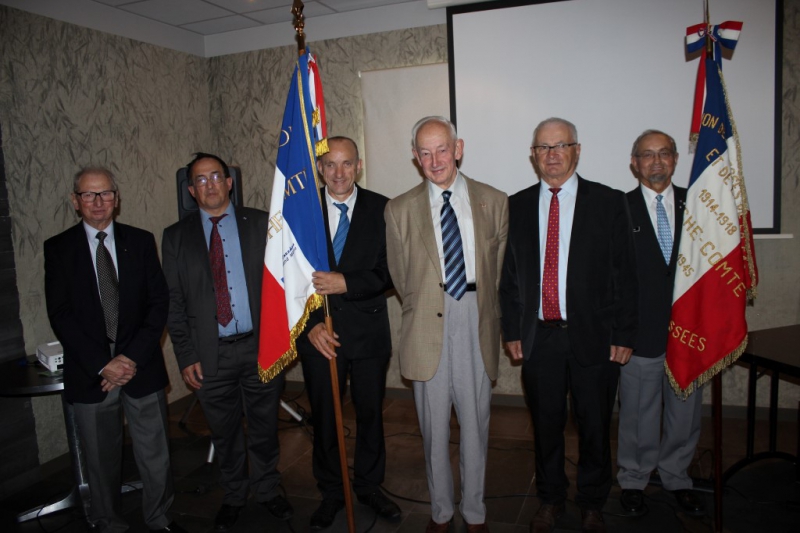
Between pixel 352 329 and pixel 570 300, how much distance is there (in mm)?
1048

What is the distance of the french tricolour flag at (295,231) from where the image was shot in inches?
104

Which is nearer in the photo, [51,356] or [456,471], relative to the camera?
[51,356]

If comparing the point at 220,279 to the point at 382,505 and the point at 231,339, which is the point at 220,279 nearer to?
Answer: the point at 231,339

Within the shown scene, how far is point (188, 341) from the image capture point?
2.91 m

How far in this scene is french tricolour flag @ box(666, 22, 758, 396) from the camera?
8.74 ft

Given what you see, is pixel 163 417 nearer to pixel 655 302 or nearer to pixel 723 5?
pixel 655 302

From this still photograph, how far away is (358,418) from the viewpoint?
295 cm

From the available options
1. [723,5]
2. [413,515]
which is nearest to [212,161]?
[413,515]

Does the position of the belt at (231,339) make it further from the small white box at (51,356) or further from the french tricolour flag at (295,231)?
the small white box at (51,356)

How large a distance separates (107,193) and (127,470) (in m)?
2.04

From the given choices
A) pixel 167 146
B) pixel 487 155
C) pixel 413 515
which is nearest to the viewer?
pixel 413 515

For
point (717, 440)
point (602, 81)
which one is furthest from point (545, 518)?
point (602, 81)

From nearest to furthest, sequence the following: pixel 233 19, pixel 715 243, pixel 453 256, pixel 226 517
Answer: pixel 453 256 < pixel 715 243 < pixel 226 517 < pixel 233 19

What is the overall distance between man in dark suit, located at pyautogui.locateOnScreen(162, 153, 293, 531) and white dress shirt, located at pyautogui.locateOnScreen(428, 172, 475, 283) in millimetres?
947
